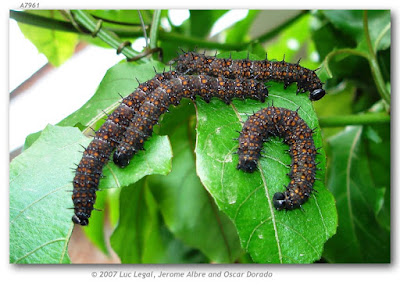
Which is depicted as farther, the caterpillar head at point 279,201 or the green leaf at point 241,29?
the green leaf at point 241,29

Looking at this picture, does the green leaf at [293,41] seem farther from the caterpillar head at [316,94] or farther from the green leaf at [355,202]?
the caterpillar head at [316,94]

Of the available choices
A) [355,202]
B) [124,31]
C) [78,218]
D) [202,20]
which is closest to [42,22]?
[124,31]

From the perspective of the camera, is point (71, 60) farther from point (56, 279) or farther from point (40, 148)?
point (56, 279)

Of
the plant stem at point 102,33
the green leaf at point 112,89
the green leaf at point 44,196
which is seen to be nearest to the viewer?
the green leaf at point 44,196

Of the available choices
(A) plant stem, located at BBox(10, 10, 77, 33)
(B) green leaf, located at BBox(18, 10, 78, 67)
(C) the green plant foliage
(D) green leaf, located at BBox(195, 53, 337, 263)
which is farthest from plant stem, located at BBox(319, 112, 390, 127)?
(B) green leaf, located at BBox(18, 10, 78, 67)

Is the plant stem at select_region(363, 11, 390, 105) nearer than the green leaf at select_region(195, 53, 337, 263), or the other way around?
the green leaf at select_region(195, 53, 337, 263)

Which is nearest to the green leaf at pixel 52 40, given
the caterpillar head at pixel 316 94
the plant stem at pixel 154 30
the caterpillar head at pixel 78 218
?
the plant stem at pixel 154 30

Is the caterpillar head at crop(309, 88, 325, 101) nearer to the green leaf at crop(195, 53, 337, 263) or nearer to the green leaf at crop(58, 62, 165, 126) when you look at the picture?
the green leaf at crop(195, 53, 337, 263)
